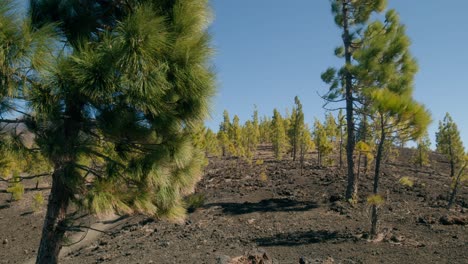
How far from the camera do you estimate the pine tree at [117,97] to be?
2.65m

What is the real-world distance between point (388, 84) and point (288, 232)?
4684mm

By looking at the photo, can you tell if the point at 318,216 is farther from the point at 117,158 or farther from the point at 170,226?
the point at 117,158

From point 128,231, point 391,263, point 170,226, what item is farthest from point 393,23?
point 128,231

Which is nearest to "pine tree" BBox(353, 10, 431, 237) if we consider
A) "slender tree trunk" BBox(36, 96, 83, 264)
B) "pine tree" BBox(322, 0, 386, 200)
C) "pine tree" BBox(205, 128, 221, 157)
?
"pine tree" BBox(322, 0, 386, 200)

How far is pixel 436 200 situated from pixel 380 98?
6862 mm

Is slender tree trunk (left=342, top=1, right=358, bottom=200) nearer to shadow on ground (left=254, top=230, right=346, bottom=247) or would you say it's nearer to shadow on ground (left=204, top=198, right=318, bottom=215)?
shadow on ground (left=204, top=198, right=318, bottom=215)

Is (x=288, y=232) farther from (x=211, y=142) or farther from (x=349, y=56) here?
(x=211, y=142)

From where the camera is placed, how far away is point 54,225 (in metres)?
3.17

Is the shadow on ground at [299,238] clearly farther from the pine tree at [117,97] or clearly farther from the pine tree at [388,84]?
the pine tree at [117,97]

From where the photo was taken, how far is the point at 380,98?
6.25 metres

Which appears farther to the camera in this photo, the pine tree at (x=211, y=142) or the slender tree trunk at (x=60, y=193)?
the pine tree at (x=211, y=142)

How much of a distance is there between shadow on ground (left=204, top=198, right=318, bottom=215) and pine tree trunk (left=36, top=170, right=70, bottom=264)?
24.8 feet

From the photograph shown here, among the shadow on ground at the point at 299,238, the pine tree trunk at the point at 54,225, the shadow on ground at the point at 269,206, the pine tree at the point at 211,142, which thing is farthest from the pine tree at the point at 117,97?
the pine tree at the point at 211,142

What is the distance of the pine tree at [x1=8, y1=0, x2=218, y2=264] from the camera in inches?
104
